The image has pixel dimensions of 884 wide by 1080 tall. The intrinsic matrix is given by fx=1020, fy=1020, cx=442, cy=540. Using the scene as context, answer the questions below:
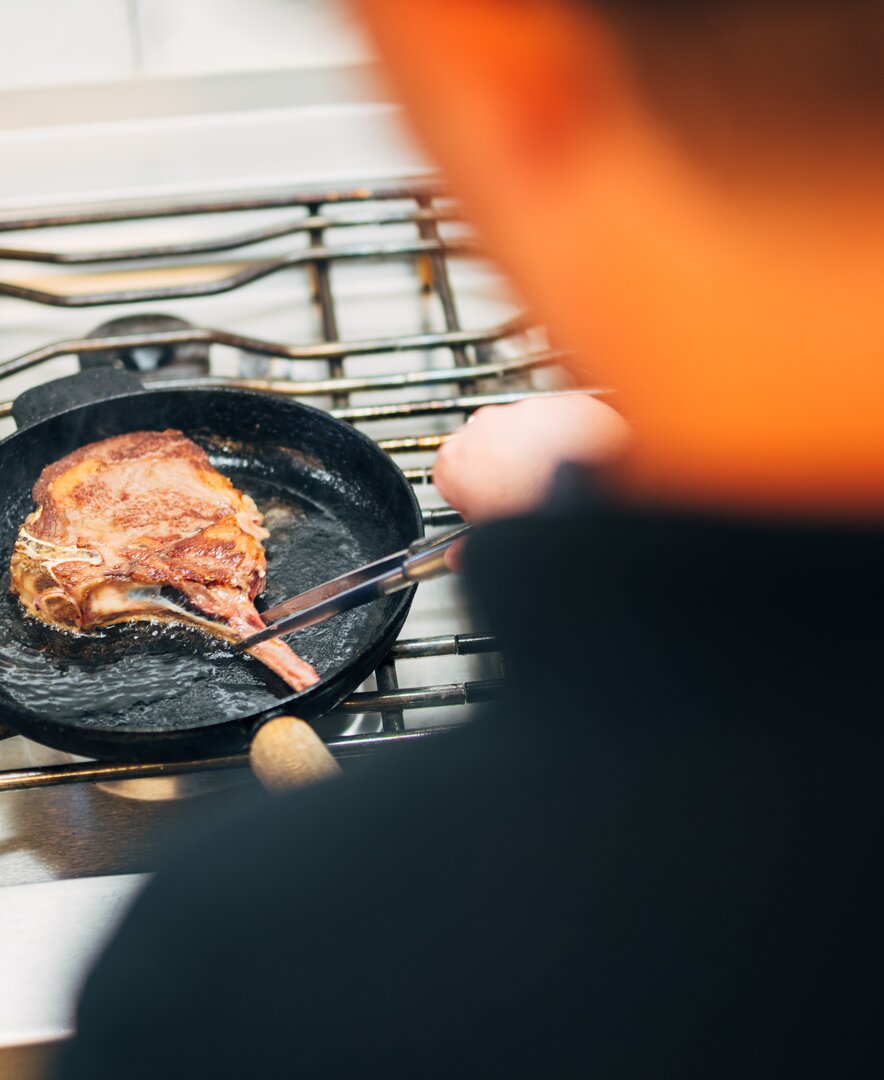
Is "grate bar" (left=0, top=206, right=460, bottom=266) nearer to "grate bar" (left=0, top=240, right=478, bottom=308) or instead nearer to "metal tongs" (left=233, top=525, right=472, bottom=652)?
"grate bar" (left=0, top=240, right=478, bottom=308)

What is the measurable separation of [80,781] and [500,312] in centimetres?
95

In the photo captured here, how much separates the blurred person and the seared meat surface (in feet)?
1.37

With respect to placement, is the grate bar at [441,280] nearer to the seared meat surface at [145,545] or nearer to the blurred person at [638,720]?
the seared meat surface at [145,545]

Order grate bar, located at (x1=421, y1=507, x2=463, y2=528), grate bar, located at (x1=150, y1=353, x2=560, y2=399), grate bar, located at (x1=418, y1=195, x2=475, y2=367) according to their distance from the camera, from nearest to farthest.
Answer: grate bar, located at (x1=421, y1=507, x2=463, y2=528)
grate bar, located at (x1=150, y1=353, x2=560, y2=399)
grate bar, located at (x1=418, y1=195, x2=475, y2=367)

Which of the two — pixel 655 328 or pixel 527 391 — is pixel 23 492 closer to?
pixel 527 391

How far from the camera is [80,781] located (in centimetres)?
85

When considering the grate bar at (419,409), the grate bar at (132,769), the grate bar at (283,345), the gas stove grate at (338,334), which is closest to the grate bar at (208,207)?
the gas stove grate at (338,334)

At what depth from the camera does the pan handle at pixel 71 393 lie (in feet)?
3.93

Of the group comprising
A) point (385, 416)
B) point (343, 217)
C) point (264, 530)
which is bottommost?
point (264, 530)

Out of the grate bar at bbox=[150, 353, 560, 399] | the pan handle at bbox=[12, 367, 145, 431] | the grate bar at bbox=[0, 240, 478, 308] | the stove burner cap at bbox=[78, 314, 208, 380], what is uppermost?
the grate bar at bbox=[0, 240, 478, 308]

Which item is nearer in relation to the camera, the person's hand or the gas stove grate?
the person's hand

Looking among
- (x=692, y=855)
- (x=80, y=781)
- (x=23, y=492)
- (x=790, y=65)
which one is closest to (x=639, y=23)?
(x=790, y=65)

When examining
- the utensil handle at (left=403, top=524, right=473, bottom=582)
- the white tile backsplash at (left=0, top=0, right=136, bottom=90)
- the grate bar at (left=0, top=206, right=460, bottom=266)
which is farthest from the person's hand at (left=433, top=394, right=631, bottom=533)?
the white tile backsplash at (left=0, top=0, right=136, bottom=90)

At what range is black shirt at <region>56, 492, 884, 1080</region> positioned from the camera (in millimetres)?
472
